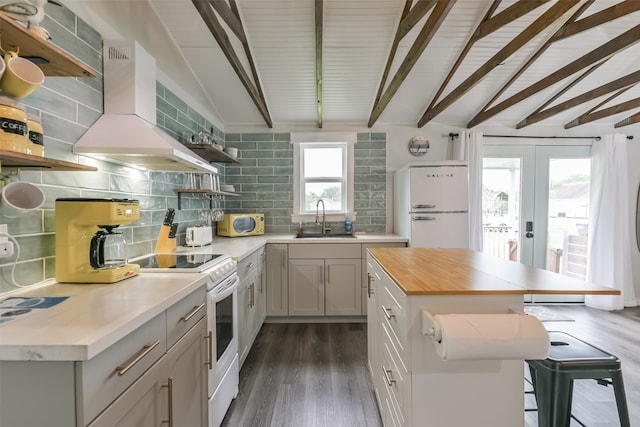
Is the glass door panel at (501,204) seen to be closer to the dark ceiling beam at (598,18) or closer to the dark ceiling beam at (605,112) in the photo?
the dark ceiling beam at (605,112)

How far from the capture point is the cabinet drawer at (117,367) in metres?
0.68

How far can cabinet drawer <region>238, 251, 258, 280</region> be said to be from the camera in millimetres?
2148

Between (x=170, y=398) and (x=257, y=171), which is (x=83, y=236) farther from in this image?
(x=257, y=171)

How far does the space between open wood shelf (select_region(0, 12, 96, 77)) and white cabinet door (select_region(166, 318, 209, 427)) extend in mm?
1146

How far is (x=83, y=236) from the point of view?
1224 millimetres

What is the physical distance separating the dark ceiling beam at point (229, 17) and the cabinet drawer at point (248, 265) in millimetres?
1774

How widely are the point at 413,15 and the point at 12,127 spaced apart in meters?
2.35

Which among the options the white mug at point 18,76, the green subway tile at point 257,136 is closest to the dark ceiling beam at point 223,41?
the green subway tile at point 257,136

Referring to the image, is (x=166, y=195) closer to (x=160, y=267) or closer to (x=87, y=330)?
(x=160, y=267)

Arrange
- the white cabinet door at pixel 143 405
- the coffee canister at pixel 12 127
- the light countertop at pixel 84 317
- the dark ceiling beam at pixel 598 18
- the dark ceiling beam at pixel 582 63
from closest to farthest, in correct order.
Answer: the light countertop at pixel 84 317 → the white cabinet door at pixel 143 405 → the coffee canister at pixel 12 127 → the dark ceiling beam at pixel 598 18 → the dark ceiling beam at pixel 582 63

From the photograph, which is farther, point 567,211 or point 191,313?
point 567,211

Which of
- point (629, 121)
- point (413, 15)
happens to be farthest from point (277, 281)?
point (629, 121)

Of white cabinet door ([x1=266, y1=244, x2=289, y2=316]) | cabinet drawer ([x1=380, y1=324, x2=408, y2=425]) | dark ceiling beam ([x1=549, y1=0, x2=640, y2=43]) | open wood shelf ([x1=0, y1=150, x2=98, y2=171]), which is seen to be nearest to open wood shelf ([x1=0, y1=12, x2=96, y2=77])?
open wood shelf ([x1=0, y1=150, x2=98, y2=171])

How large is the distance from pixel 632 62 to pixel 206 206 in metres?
4.72
